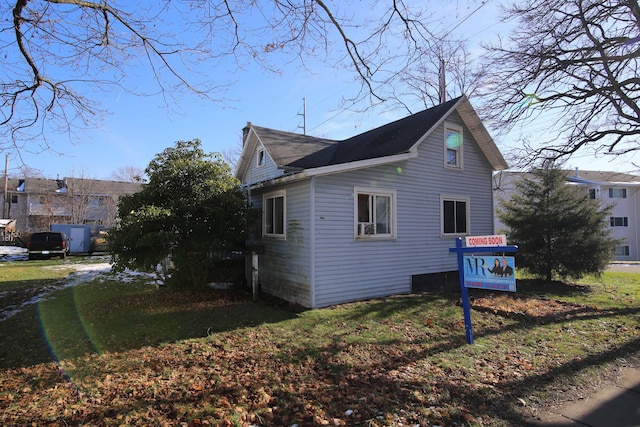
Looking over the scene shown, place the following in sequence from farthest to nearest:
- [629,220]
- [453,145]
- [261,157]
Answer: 1. [629,220]
2. [261,157]
3. [453,145]

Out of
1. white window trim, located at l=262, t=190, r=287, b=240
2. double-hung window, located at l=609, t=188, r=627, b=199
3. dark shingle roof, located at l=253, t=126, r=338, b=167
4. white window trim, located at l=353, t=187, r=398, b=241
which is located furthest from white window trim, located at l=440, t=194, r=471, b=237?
double-hung window, located at l=609, t=188, r=627, b=199

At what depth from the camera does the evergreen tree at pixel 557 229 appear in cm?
1196

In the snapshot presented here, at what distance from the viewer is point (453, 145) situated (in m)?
12.0

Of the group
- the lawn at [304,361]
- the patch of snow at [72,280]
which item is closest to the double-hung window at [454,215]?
the lawn at [304,361]

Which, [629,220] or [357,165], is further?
[629,220]

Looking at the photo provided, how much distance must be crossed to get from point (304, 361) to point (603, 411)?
11.6ft

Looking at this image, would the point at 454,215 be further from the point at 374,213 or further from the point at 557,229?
the point at 557,229

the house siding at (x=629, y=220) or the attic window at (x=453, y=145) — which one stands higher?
the attic window at (x=453, y=145)

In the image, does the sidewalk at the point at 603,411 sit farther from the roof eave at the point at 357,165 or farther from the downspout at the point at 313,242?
the roof eave at the point at 357,165

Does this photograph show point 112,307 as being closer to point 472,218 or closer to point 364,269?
point 364,269

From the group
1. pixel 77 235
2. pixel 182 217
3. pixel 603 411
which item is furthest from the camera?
pixel 77 235

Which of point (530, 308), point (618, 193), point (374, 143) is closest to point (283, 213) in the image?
point (374, 143)

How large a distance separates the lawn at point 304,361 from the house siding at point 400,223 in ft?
2.64

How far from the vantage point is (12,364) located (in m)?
4.98
